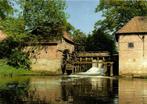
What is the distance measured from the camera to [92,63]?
60562 millimetres

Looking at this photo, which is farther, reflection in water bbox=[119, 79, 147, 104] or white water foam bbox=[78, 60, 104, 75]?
white water foam bbox=[78, 60, 104, 75]

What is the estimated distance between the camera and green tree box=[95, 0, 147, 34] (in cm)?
7162

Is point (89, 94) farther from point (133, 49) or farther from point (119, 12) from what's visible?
point (119, 12)

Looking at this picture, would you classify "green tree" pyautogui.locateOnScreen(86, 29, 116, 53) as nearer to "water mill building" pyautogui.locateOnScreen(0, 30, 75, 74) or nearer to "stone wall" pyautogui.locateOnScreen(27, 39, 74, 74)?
"water mill building" pyautogui.locateOnScreen(0, 30, 75, 74)

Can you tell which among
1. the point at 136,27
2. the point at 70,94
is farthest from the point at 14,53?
the point at 70,94

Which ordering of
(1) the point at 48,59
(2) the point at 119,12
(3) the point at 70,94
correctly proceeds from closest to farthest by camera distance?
(3) the point at 70,94, (1) the point at 48,59, (2) the point at 119,12

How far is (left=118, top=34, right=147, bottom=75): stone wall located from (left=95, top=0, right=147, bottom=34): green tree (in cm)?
1706

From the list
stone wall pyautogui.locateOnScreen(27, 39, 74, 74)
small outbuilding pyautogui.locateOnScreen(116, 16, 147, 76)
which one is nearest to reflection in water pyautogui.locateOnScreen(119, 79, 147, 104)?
small outbuilding pyautogui.locateOnScreen(116, 16, 147, 76)

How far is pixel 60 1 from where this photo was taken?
6006 cm

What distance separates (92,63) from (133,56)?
7885mm

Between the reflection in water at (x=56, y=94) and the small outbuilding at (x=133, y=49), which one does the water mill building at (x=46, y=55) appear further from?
the reflection in water at (x=56, y=94)

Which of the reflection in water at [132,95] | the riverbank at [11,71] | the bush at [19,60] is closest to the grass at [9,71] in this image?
the riverbank at [11,71]

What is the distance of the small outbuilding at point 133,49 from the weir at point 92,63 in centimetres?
428

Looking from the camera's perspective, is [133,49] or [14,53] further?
[14,53]
